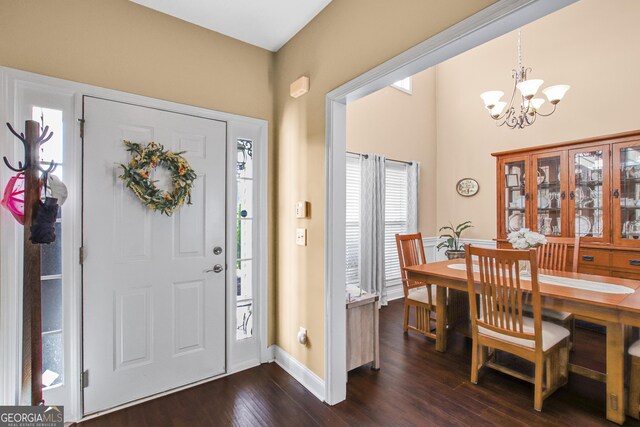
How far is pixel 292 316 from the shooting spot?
260 cm

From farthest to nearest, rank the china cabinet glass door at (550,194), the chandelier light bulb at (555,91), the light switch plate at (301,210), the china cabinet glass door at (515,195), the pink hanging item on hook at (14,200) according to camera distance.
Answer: the china cabinet glass door at (515,195) → the china cabinet glass door at (550,194) → the chandelier light bulb at (555,91) → the light switch plate at (301,210) → the pink hanging item on hook at (14,200)

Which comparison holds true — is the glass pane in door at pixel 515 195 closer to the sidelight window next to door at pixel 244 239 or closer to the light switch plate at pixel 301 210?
the light switch plate at pixel 301 210

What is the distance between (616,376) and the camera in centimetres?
197

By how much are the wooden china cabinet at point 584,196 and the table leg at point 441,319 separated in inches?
71.3

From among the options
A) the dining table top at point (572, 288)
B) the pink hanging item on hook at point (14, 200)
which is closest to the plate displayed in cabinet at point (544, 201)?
the dining table top at point (572, 288)

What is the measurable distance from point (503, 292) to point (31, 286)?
113 inches

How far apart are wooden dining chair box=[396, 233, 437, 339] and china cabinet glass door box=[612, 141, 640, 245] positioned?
212 cm

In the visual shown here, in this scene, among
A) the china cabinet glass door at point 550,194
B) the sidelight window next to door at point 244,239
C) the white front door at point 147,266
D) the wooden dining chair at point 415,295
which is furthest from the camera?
the china cabinet glass door at point 550,194

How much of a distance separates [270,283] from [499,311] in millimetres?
1882

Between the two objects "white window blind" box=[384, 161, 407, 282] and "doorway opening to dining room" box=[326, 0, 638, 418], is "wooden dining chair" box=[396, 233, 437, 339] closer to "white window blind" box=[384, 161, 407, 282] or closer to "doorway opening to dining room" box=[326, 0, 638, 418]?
"doorway opening to dining room" box=[326, 0, 638, 418]

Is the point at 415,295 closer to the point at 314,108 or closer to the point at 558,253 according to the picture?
the point at 558,253

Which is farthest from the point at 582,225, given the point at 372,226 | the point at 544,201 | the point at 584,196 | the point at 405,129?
the point at 405,129

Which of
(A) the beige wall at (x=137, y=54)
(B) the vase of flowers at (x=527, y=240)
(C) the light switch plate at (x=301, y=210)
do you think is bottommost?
(B) the vase of flowers at (x=527, y=240)

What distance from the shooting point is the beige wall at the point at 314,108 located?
1.67 metres
